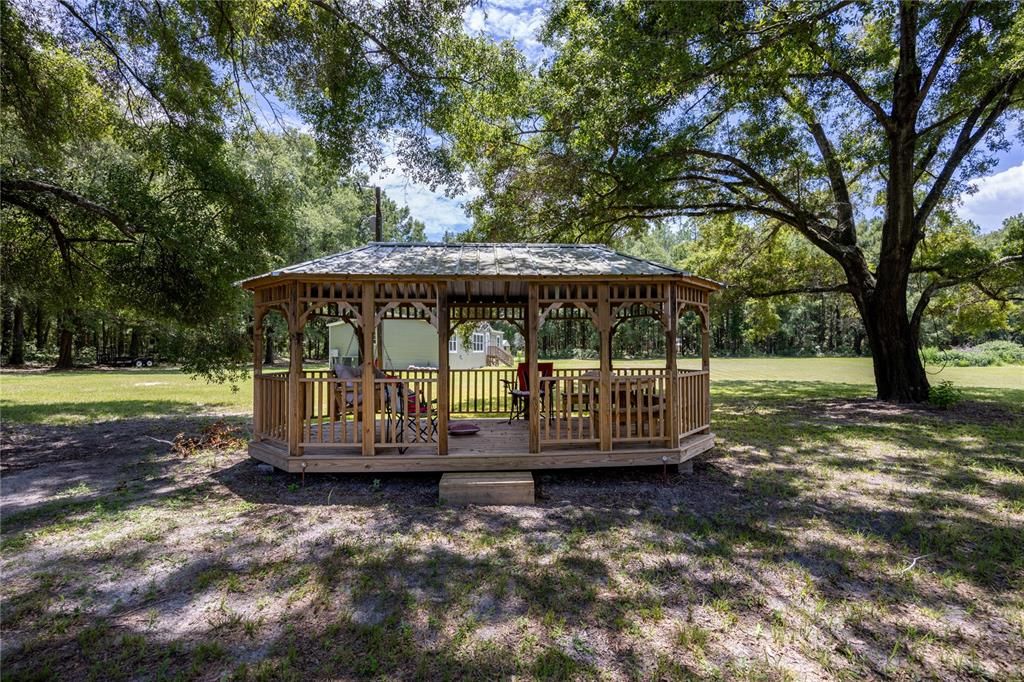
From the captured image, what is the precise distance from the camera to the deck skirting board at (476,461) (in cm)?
621

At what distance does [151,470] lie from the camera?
7176 mm

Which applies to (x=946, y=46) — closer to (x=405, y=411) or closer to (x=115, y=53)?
(x=405, y=411)

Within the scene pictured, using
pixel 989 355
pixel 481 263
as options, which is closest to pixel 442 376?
pixel 481 263

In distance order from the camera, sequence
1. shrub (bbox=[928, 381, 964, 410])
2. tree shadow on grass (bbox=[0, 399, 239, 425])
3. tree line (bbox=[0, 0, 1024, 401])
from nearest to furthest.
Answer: tree line (bbox=[0, 0, 1024, 401]) < tree shadow on grass (bbox=[0, 399, 239, 425]) < shrub (bbox=[928, 381, 964, 410])

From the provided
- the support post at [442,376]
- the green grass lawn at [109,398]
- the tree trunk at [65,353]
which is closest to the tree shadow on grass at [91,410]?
the green grass lawn at [109,398]

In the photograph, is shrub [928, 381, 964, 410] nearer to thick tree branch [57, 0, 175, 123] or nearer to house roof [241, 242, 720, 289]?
house roof [241, 242, 720, 289]

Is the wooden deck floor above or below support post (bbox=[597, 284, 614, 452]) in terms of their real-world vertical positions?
below

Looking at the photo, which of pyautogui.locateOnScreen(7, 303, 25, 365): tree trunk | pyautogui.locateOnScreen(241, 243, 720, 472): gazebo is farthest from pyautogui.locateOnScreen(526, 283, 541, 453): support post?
pyautogui.locateOnScreen(7, 303, 25, 365): tree trunk

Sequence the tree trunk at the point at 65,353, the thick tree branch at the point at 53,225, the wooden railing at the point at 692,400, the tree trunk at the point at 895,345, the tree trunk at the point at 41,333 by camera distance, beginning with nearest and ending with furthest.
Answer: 1. the wooden railing at the point at 692,400
2. the thick tree branch at the point at 53,225
3. the tree trunk at the point at 895,345
4. the tree trunk at the point at 65,353
5. the tree trunk at the point at 41,333

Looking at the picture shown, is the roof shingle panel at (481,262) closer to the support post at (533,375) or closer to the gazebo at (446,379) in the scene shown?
the gazebo at (446,379)

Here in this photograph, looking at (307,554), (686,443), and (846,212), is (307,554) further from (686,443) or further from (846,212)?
(846,212)

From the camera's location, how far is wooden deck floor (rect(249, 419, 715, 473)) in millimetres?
6215

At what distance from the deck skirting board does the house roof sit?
2.33 metres

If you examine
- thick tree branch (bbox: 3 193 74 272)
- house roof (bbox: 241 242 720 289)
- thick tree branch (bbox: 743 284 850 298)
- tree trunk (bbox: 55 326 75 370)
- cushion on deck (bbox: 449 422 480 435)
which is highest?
thick tree branch (bbox: 3 193 74 272)
